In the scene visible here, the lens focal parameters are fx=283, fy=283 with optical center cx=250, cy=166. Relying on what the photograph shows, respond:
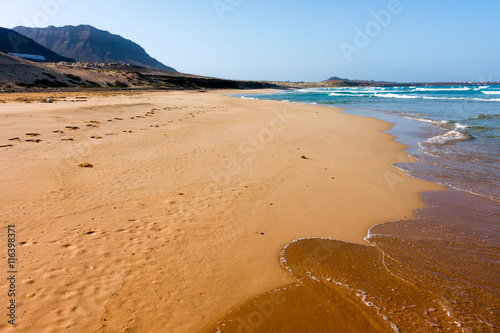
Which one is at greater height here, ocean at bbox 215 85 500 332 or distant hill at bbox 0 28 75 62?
distant hill at bbox 0 28 75 62

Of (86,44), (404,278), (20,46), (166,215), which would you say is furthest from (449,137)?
(86,44)

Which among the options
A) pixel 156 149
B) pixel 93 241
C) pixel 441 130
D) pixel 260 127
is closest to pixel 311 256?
pixel 93 241

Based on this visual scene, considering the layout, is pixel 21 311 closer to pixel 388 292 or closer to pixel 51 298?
pixel 51 298

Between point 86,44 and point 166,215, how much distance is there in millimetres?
191727

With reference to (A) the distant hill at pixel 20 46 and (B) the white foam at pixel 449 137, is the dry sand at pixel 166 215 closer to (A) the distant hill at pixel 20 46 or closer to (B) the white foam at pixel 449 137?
(B) the white foam at pixel 449 137

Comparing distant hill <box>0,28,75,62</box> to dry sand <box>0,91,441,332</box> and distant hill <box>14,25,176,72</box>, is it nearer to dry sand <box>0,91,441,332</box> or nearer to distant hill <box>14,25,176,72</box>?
distant hill <box>14,25,176,72</box>

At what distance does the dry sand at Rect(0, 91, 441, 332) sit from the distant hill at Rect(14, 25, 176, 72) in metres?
163

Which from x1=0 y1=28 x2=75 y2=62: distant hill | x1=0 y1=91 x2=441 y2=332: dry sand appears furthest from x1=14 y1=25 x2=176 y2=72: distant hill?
x1=0 y1=91 x2=441 y2=332: dry sand

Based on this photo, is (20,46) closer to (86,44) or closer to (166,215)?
(86,44)

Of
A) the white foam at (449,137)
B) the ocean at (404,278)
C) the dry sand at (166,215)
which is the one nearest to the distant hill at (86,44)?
the dry sand at (166,215)

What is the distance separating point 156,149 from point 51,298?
21.9ft

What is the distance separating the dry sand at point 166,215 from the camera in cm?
312

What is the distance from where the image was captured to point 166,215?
5078 mm

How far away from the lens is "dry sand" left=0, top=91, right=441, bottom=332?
312cm
